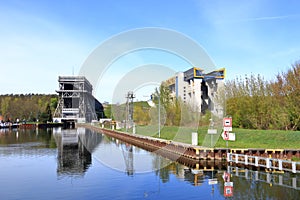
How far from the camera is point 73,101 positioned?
464ft

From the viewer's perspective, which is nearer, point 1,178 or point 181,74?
point 1,178

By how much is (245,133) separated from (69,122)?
114m

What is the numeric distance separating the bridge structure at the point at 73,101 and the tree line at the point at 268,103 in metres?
94.6

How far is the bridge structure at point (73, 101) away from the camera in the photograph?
139625mm

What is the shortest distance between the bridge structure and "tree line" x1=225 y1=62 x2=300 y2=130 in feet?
310

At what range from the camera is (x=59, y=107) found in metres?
142

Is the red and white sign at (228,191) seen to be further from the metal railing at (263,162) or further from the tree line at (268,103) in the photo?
the tree line at (268,103)

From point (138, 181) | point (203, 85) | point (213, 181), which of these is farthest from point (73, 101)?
point (213, 181)

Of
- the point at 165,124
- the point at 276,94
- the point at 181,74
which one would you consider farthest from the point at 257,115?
the point at 181,74

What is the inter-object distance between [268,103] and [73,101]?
108 m

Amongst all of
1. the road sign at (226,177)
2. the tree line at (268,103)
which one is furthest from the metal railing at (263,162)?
the tree line at (268,103)

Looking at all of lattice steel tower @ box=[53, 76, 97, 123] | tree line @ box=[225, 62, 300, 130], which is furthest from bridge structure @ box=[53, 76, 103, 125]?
tree line @ box=[225, 62, 300, 130]

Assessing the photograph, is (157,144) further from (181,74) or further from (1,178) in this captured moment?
(181,74)

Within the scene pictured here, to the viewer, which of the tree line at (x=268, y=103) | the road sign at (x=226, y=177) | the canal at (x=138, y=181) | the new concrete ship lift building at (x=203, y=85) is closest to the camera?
the canal at (x=138, y=181)
